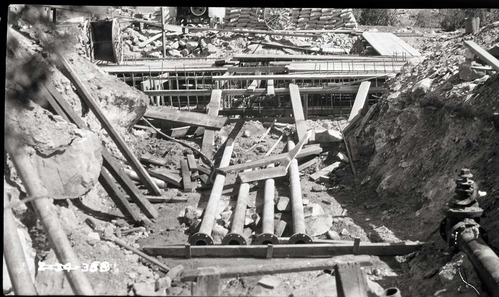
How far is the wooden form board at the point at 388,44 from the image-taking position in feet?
37.7

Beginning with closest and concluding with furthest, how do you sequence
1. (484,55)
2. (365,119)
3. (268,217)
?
(268,217)
(484,55)
(365,119)

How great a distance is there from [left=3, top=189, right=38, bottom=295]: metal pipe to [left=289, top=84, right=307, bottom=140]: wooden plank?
6.54 m

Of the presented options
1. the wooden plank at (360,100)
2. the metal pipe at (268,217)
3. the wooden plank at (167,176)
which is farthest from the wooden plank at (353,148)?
the wooden plank at (167,176)

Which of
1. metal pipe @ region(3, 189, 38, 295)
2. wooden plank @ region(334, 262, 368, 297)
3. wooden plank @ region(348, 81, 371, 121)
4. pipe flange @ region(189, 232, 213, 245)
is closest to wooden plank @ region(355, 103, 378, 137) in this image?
wooden plank @ region(348, 81, 371, 121)

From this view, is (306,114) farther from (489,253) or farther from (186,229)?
(489,253)

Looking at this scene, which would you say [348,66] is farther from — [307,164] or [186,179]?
[186,179]

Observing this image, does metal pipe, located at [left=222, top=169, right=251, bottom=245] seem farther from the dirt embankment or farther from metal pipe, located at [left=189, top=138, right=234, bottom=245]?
the dirt embankment

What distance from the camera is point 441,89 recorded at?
7.68 m

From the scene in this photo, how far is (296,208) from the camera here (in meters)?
6.40

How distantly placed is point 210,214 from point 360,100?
14.2 feet

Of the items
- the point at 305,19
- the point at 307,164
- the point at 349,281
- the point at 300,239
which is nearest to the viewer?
the point at 349,281

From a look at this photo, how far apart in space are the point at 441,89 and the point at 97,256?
5.47m

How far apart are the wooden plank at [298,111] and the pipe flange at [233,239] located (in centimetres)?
339

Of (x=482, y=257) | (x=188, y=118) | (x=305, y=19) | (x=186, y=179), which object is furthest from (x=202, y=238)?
(x=305, y=19)
